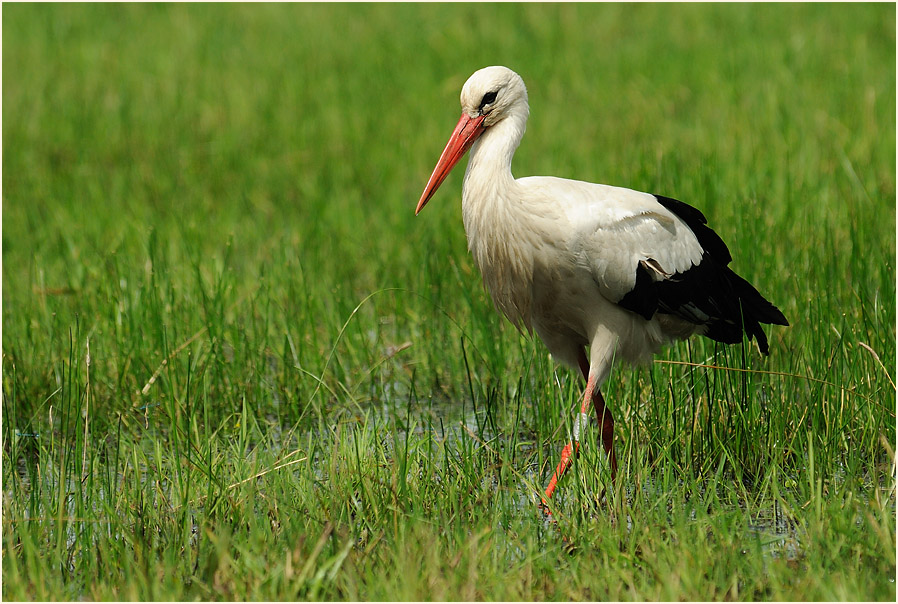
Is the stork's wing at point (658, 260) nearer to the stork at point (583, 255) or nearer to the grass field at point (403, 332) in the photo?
the stork at point (583, 255)

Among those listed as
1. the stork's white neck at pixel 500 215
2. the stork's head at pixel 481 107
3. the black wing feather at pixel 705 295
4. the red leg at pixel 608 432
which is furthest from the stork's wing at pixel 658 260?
the red leg at pixel 608 432

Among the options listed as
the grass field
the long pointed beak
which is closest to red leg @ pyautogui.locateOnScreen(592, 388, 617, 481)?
the grass field

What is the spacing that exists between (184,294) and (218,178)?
305 cm

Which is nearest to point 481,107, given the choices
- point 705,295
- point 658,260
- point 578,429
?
point 658,260

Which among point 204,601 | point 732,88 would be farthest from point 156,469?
point 732,88

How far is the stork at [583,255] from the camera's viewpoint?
12.4ft

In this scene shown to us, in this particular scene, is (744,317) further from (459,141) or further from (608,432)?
(459,141)

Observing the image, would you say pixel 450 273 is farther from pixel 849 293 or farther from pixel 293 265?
pixel 849 293

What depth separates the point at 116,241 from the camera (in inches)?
259

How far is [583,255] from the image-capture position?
3.78 metres

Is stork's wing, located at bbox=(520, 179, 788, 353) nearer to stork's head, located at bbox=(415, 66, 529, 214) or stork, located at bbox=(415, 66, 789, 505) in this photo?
stork, located at bbox=(415, 66, 789, 505)

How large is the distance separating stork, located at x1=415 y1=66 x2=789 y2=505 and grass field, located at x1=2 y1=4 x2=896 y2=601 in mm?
193

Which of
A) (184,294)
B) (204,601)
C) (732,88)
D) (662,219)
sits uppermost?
(732,88)

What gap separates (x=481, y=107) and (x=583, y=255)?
2.07 ft
